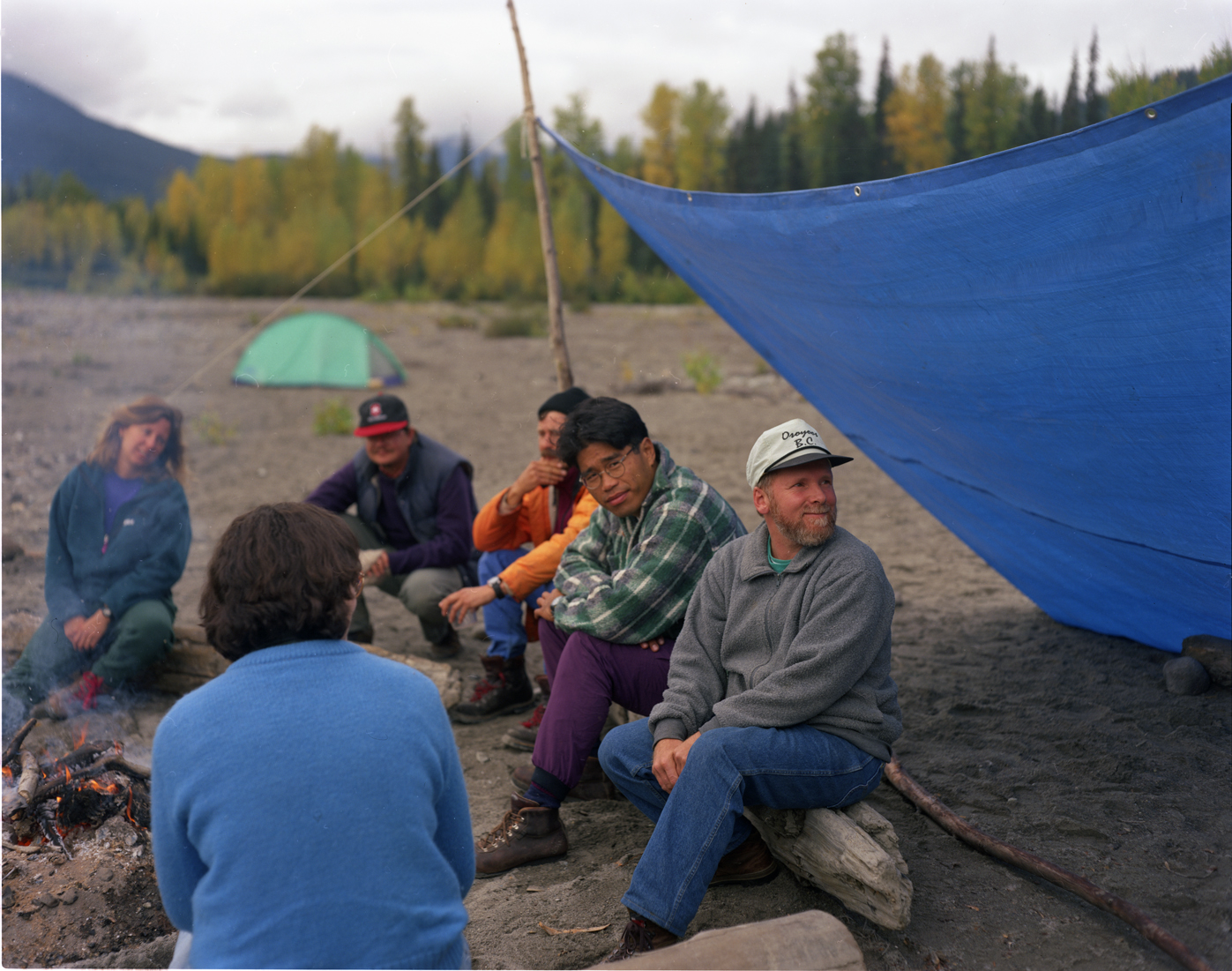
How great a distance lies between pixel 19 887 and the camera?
8.34ft

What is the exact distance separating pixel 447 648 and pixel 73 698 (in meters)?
1.58

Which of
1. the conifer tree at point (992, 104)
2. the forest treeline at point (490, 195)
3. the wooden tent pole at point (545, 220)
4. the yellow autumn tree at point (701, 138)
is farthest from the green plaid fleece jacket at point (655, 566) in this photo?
the yellow autumn tree at point (701, 138)

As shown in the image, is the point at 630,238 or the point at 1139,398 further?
the point at 630,238

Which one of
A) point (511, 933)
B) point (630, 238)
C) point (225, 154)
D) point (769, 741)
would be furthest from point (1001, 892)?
point (225, 154)

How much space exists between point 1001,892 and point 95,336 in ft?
67.7

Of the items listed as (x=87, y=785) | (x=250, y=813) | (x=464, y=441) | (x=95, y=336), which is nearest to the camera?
(x=250, y=813)

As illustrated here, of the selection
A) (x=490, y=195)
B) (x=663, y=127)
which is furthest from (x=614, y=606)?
(x=490, y=195)

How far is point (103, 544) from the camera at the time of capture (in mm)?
3615

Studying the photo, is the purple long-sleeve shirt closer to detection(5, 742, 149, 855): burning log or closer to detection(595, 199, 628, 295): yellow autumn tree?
detection(5, 742, 149, 855): burning log

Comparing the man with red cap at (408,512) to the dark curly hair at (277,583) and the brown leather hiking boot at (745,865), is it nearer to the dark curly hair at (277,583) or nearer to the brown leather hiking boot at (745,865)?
the brown leather hiking boot at (745,865)

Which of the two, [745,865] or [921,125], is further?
[921,125]

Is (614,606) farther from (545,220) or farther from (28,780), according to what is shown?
(545,220)

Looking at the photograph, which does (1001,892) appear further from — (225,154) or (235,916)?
(225,154)

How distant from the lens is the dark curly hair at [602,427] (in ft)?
8.77
